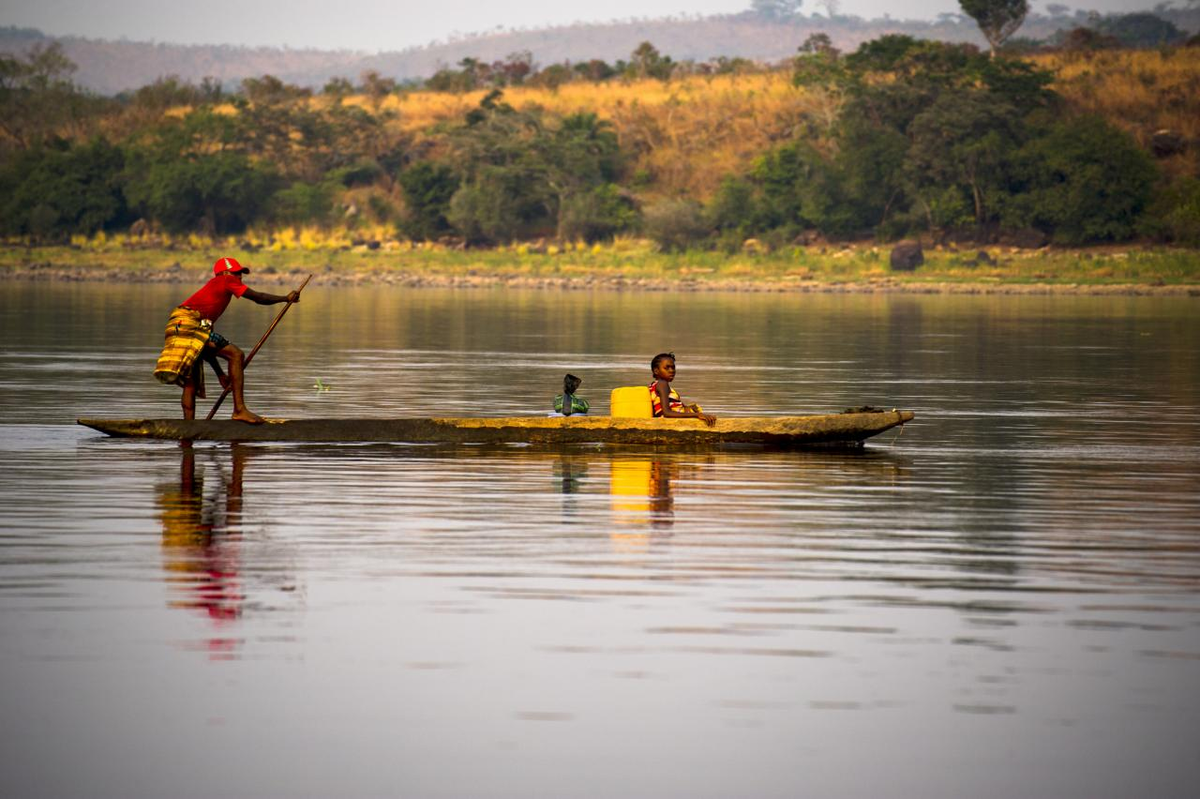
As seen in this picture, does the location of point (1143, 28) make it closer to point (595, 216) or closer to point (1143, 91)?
→ point (1143, 91)

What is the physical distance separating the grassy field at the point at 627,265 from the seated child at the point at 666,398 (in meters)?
53.9

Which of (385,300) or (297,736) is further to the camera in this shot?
(385,300)

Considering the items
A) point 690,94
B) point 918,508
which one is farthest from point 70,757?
point 690,94

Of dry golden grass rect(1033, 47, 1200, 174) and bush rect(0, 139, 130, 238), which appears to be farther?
bush rect(0, 139, 130, 238)

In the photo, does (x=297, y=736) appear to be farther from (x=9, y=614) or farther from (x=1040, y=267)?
(x=1040, y=267)

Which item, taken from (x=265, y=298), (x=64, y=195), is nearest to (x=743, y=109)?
(x=64, y=195)

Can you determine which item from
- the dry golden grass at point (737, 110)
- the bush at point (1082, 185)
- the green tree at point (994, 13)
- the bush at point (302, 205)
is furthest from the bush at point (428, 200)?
the green tree at point (994, 13)

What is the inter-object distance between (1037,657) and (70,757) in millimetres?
4464

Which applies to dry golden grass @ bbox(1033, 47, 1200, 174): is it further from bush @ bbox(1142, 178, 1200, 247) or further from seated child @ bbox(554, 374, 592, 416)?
seated child @ bbox(554, 374, 592, 416)

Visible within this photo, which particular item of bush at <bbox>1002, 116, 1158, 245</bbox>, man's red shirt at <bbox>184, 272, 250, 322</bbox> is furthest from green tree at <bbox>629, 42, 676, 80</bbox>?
man's red shirt at <bbox>184, 272, 250, 322</bbox>

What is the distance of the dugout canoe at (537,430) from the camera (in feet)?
57.7

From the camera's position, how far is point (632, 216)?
82750mm

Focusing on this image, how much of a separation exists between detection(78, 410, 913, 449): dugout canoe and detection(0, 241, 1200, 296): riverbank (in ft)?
175

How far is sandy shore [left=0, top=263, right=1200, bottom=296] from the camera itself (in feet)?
229
